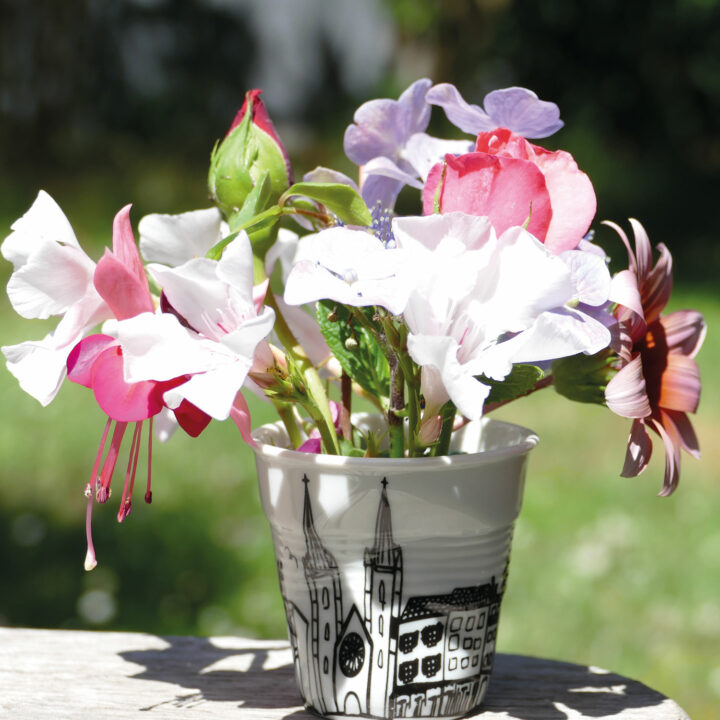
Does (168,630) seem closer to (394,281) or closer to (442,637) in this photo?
(442,637)

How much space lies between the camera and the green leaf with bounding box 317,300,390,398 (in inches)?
28.9

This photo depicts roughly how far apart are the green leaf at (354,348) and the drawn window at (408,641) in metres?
0.16

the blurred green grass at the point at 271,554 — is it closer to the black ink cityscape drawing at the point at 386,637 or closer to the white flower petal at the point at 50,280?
the black ink cityscape drawing at the point at 386,637

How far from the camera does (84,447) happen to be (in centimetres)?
258

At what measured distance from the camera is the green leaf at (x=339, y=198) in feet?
2.22

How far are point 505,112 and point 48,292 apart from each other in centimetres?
32

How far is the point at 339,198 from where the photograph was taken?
68 centimetres

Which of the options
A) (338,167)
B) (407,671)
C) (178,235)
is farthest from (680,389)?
(338,167)

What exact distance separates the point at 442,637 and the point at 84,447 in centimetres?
198

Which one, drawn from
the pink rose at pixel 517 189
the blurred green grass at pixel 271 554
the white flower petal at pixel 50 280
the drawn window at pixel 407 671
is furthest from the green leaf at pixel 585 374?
the blurred green grass at pixel 271 554

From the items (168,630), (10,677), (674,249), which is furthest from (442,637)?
(674,249)

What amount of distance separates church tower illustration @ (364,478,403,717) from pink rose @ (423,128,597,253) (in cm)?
20

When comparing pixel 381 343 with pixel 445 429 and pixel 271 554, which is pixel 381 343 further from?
pixel 271 554

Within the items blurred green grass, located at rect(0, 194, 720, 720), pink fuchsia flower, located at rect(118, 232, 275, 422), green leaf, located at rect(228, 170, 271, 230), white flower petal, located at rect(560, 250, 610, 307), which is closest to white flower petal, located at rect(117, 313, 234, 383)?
pink fuchsia flower, located at rect(118, 232, 275, 422)
